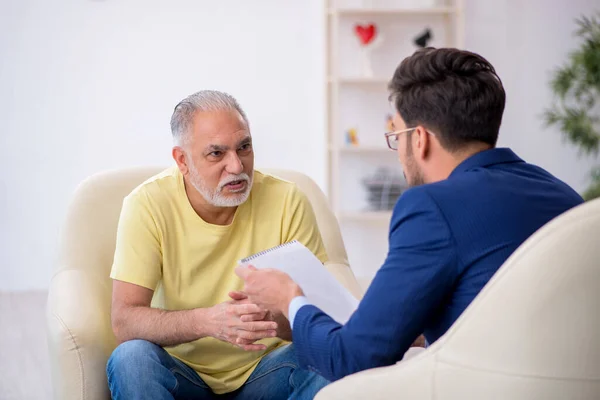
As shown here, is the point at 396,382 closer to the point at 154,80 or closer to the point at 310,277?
the point at 310,277

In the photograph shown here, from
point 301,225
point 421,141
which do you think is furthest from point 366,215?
point 421,141

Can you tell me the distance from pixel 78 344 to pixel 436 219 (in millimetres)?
981

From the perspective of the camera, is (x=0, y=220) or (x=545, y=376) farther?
(x=0, y=220)

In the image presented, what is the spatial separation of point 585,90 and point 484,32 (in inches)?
32.7

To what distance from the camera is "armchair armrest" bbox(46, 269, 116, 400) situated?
6.41ft

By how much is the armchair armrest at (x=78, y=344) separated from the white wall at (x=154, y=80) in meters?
3.39

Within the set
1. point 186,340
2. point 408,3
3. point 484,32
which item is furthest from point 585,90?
point 186,340

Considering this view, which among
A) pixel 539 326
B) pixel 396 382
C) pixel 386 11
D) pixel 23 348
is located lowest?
pixel 23 348

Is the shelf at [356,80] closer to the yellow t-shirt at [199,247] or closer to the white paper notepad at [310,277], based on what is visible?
the yellow t-shirt at [199,247]

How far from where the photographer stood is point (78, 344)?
1966 millimetres

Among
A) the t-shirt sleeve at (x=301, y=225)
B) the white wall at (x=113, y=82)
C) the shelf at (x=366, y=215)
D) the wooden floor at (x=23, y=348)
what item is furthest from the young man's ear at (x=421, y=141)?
the white wall at (x=113, y=82)

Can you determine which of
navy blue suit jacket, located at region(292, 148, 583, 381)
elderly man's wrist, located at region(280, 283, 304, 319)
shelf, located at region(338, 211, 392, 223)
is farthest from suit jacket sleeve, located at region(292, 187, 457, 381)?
shelf, located at region(338, 211, 392, 223)

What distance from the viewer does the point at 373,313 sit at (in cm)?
145

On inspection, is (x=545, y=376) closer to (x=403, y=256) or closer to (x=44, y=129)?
(x=403, y=256)
